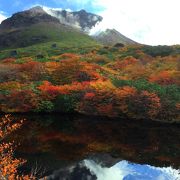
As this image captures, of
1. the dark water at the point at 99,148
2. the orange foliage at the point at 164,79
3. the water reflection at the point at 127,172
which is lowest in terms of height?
the water reflection at the point at 127,172

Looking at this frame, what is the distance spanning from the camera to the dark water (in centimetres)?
3856

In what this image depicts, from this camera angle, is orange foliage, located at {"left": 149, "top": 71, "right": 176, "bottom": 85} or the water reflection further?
orange foliage, located at {"left": 149, "top": 71, "right": 176, "bottom": 85}

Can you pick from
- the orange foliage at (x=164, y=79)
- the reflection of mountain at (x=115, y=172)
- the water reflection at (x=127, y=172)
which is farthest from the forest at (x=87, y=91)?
the reflection of mountain at (x=115, y=172)

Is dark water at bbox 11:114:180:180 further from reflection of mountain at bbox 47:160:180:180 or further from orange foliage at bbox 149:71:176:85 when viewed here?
orange foliage at bbox 149:71:176:85

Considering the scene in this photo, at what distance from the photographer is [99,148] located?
4797cm

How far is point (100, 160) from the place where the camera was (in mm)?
42969

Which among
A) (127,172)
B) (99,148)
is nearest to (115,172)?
(127,172)

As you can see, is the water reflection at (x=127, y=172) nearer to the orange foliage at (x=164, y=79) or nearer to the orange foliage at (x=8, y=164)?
the orange foliage at (x=8, y=164)

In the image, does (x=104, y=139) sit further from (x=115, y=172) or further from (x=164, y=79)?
(x=164, y=79)

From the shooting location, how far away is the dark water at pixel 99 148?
38.6 m

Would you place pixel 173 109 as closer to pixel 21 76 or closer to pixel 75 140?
pixel 75 140

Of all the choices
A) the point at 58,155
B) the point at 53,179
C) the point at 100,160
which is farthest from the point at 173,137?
the point at 53,179

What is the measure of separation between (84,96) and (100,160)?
98.6 feet

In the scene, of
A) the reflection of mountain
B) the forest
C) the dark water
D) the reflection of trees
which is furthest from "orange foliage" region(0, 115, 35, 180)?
the forest
